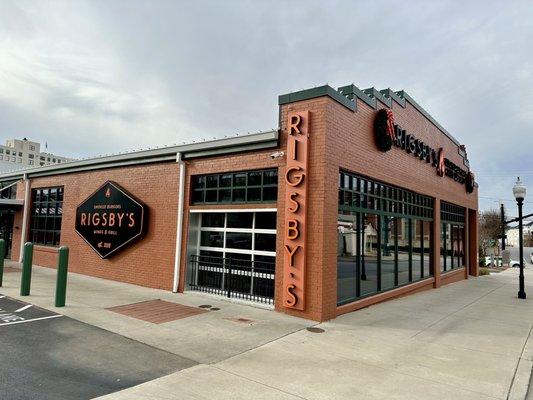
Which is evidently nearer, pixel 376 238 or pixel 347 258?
pixel 347 258

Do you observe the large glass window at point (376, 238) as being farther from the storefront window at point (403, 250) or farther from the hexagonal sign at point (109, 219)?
the hexagonal sign at point (109, 219)

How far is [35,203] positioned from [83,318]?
12.5 m

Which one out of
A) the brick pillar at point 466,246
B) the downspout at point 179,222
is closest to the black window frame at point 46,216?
the downspout at point 179,222

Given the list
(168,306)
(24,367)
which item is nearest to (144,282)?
(168,306)

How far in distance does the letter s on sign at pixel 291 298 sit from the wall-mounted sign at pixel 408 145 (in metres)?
4.67

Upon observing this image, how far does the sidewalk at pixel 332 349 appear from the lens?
4.86m

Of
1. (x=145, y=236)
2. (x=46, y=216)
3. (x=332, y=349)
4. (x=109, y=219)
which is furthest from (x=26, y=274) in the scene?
(x=46, y=216)

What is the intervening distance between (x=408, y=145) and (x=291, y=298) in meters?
7.01

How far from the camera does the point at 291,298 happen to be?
8.48m

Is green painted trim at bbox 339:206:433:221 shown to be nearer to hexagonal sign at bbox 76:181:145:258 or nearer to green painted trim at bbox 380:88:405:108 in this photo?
green painted trim at bbox 380:88:405:108

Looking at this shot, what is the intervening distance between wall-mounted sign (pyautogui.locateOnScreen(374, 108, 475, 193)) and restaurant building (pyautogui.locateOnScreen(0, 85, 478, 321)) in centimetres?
5

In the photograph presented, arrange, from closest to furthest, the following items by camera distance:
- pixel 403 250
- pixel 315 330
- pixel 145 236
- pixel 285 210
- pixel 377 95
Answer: pixel 315 330 → pixel 285 210 → pixel 377 95 → pixel 145 236 → pixel 403 250

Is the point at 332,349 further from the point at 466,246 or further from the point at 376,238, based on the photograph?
the point at 466,246

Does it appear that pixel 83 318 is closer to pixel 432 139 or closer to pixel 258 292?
pixel 258 292
